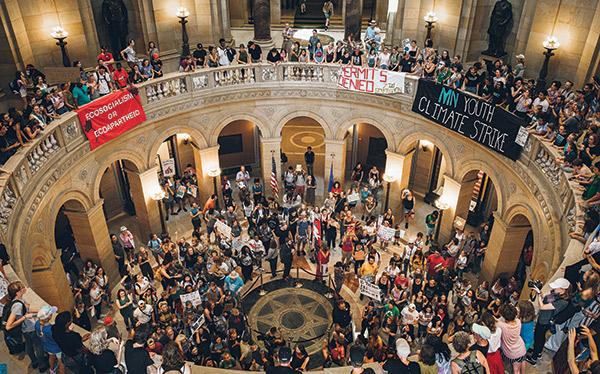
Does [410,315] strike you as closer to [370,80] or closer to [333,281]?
[333,281]

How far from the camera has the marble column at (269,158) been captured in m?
23.6

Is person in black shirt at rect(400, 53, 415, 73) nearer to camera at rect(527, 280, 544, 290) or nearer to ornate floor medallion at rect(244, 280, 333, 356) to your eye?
ornate floor medallion at rect(244, 280, 333, 356)

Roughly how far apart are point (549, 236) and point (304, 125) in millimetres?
19353

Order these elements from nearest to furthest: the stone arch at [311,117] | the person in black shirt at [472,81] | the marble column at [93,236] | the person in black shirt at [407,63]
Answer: the person in black shirt at [472,81]
the marble column at [93,236]
the person in black shirt at [407,63]
the stone arch at [311,117]

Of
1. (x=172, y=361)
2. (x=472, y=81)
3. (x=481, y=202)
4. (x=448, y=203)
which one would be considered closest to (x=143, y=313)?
(x=172, y=361)

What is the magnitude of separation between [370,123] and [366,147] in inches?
179

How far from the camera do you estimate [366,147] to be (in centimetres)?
2683

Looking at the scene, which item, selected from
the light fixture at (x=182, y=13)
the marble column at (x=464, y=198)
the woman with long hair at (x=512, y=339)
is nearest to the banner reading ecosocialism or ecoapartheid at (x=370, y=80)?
the marble column at (x=464, y=198)

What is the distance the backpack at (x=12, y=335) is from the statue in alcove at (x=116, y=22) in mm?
15916

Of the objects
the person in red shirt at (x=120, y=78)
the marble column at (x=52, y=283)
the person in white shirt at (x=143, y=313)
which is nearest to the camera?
the person in white shirt at (x=143, y=313)

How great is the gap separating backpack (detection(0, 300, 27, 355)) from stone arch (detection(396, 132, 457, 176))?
16.6 metres

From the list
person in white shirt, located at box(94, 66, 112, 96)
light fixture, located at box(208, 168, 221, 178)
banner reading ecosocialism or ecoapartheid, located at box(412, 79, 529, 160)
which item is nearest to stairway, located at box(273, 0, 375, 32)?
light fixture, located at box(208, 168, 221, 178)

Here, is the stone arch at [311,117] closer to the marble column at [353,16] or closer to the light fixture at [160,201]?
the marble column at [353,16]

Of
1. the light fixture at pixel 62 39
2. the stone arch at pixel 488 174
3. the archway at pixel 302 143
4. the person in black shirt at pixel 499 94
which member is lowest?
the archway at pixel 302 143
